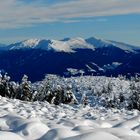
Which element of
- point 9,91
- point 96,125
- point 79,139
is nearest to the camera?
point 79,139

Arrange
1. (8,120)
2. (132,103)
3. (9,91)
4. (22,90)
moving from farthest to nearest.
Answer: (132,103) < (9,91) < (22,90) < (8,120)

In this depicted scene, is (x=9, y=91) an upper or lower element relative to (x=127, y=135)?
lower

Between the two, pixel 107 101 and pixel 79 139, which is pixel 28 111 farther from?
pixel 107 101

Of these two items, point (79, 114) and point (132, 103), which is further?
point (132, 103)

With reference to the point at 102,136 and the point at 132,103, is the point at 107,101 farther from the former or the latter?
the point at 102,136

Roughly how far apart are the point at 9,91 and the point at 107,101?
3565cm

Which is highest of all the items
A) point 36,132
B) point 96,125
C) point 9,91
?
A: point 36,132

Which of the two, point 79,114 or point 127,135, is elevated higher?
point 127,135

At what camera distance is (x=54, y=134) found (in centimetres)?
745

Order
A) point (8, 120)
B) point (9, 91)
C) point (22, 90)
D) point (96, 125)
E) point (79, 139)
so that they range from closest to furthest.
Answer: point (79, 139) < point (8, 120) < point (96, 125) < point (22, 90) < point (9, 91)

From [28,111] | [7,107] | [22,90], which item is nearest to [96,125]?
[28,111]

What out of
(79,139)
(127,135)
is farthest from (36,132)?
(127,135)

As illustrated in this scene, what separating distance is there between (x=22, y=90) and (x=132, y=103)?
135 feet

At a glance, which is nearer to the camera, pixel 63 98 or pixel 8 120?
pixel 8 120
